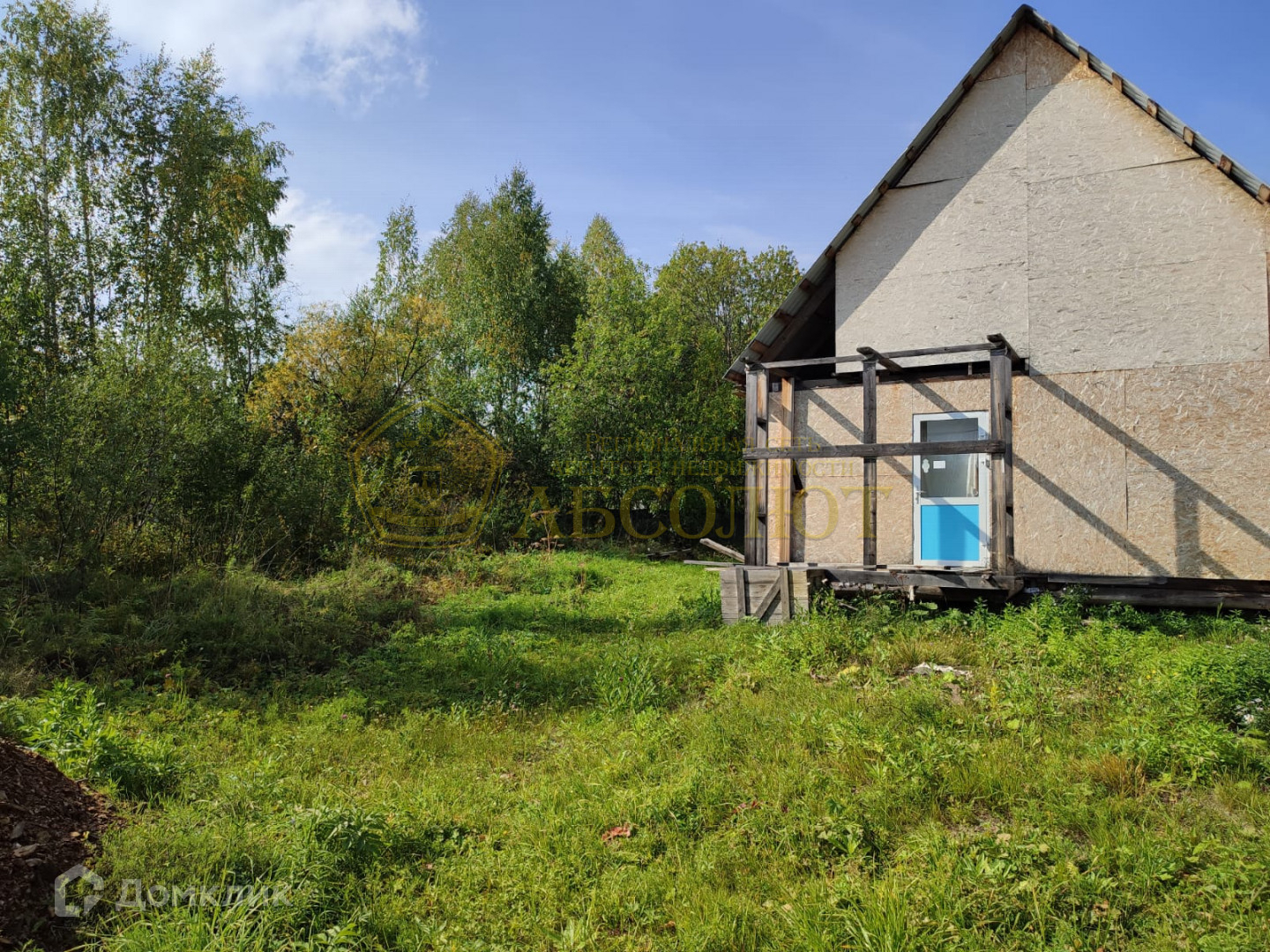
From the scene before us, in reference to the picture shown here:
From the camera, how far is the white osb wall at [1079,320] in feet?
28.4

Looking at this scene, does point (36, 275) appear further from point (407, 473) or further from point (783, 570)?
point (783, 570)

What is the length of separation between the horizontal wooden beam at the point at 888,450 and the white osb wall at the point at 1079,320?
1.27 m

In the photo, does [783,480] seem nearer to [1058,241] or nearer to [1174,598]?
[1058,241]

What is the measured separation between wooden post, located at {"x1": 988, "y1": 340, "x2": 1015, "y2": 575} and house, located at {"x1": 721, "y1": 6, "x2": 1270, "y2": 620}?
3 centimetres

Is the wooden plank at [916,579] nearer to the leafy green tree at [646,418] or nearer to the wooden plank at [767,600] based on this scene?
the wooden plank at [767,600]

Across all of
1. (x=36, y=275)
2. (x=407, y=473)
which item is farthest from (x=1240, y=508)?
(x=36, y=275)

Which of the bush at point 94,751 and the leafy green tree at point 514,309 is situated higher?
the leafy green tree at point 514,309

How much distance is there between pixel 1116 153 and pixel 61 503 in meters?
14.6

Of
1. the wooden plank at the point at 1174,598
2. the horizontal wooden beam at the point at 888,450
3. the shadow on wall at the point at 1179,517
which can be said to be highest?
the horizontal wooden beam at the point at 888,450

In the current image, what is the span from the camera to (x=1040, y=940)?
3412mm

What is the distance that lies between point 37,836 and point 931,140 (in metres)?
11.7

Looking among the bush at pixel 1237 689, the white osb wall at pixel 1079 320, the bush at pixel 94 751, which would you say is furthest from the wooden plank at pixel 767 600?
the bush at pixel 94 751

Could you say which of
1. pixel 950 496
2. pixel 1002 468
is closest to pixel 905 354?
pixel 1002 468

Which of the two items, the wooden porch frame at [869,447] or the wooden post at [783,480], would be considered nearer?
the wooden porch frame at [869,447]
